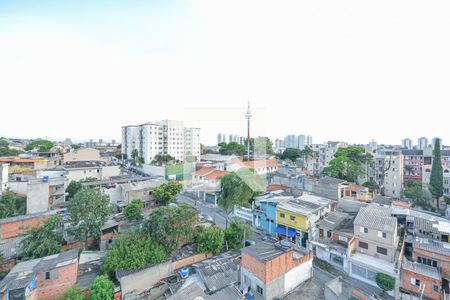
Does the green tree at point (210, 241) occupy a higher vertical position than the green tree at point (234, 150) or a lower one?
lower

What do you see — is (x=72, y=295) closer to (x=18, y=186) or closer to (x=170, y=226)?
(x=170, y=226)

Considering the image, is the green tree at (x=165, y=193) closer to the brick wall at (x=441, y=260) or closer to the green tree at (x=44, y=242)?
the green tree at (x=44, y=242)

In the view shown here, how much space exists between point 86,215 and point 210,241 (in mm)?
6428

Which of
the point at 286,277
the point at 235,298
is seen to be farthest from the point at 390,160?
the point at 235,298

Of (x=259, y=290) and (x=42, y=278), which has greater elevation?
(x=42, y=278)

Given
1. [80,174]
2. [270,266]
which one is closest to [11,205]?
[80,174]

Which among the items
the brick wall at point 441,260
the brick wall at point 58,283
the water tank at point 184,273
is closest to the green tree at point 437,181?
the brick wall at point 441,260

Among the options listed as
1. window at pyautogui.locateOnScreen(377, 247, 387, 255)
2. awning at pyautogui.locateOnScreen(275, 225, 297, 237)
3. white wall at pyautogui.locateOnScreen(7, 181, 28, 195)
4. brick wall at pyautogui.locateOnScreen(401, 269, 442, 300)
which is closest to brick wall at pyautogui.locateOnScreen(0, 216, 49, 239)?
white wall at pyautogui.locateOnScreen(7, 181, 28, 195)

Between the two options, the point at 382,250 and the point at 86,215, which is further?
the point at 86,215

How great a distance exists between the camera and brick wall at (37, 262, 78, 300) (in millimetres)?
7496

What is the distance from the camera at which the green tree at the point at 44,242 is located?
941cm

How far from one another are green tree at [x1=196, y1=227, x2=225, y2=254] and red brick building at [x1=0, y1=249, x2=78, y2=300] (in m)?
5.07

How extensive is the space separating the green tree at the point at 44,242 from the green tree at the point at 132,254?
9.78ft

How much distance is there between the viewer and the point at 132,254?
8.48 metres
